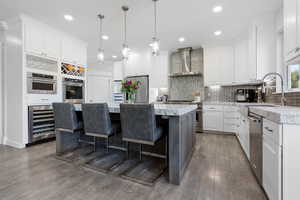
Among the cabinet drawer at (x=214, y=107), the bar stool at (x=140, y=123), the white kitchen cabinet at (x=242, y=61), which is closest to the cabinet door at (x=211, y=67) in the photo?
the white kitchen cabinet at (x=242, y=61)

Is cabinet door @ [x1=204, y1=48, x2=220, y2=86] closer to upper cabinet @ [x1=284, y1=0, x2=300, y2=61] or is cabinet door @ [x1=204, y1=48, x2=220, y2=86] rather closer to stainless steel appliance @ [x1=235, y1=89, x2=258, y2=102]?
stainless steel appliance @ [x1=235, y1=89, x2=258, y2=102]

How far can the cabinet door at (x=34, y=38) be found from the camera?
9.26 feet

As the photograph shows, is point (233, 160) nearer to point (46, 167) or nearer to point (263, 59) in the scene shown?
point (263, 59)

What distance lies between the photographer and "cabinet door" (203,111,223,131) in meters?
3.86

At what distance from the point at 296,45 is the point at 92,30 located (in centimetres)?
388

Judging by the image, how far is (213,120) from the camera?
3938 millimetres

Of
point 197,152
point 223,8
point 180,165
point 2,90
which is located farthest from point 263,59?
point 2,90

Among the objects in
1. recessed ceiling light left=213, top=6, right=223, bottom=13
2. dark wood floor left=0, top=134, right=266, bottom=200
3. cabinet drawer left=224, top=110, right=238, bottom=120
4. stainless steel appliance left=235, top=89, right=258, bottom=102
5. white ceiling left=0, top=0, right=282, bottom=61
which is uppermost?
white ceiling left=0, top=0, right=282, bottom=61

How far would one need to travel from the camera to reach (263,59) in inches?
105

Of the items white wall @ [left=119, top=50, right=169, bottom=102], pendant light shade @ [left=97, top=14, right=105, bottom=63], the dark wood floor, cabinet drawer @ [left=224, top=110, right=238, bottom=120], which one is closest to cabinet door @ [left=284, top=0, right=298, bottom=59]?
the dark wood floor

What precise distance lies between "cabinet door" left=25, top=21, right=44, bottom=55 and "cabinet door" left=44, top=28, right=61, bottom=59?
103mm

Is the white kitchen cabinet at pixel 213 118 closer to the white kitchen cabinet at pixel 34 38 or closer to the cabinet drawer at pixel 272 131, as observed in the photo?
the cabinet drawer at pixel 272 131

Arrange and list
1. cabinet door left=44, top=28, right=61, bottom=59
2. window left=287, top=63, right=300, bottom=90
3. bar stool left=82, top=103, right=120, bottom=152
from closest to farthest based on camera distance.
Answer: bar stool left=82, top=103, right=120, bottom=152, window left=287, top=63, right=300, bottom=90, cabinet door left=44, top=28, right=61, bottom=59

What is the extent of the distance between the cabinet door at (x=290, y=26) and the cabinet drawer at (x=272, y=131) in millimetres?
861
